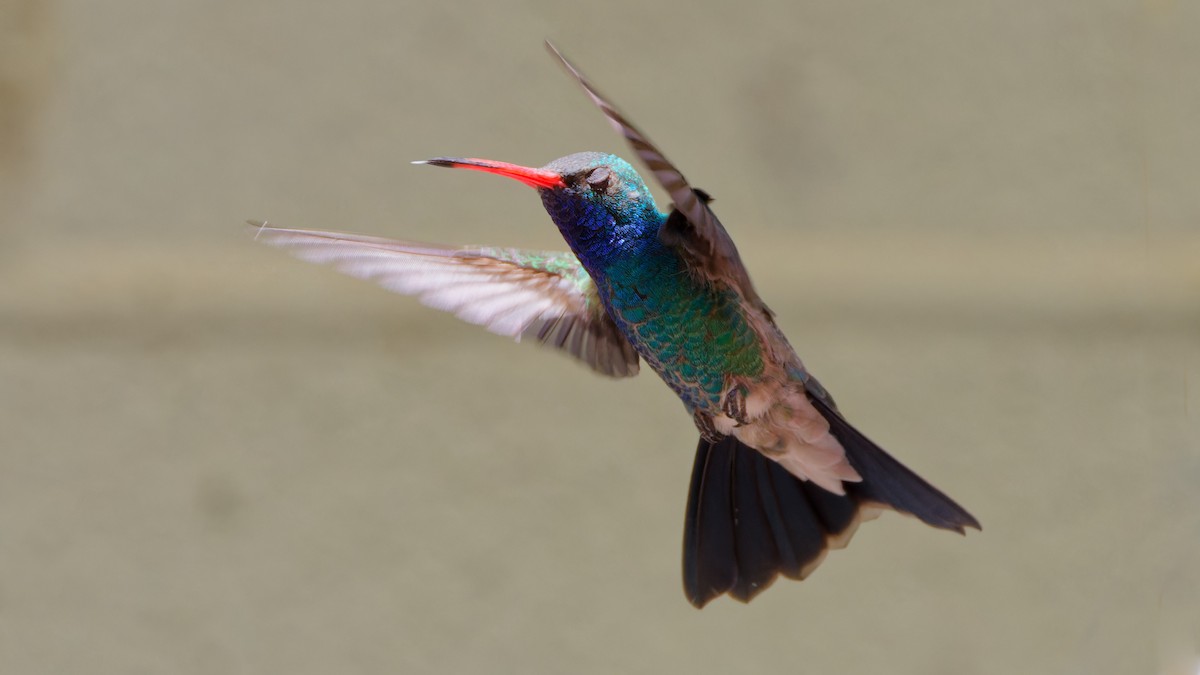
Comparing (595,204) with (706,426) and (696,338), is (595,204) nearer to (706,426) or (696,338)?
(696,338)

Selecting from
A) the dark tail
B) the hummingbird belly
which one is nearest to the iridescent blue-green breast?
the hummingbird belly

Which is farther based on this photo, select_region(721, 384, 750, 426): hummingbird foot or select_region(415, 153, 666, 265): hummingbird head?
select_region(721, 384, 750, 426): hummingbird foot

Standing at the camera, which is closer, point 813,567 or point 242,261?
point 813,567

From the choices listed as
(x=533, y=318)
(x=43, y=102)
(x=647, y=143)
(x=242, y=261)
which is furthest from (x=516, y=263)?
(x=43, y=102)

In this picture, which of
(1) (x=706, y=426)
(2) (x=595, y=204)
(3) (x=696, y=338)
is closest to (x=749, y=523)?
(1) (x=706, y=426)

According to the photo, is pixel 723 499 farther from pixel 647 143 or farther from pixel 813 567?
pixel 647 143

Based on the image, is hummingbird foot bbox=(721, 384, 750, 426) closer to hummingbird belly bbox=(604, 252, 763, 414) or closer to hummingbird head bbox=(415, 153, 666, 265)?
hummingbird belly bbox=(604, 252, 763, 414)
